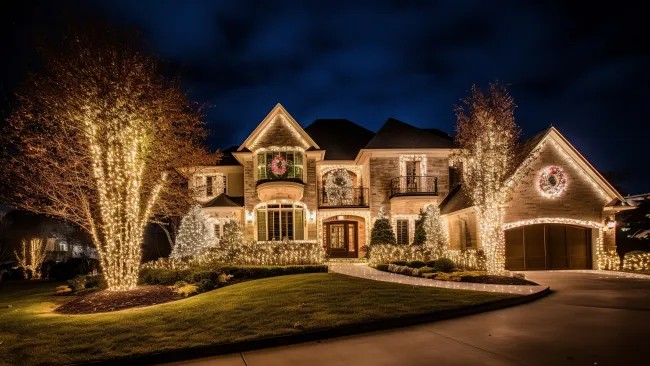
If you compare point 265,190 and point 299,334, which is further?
point 265,190

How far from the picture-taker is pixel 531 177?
2092cm

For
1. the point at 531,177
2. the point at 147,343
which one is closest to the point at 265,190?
the point at 531,177

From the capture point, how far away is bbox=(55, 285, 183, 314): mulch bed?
477 inches

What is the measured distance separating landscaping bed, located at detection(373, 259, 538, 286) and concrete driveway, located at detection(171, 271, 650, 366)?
4.60 metres

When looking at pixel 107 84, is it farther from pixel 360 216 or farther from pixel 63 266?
pixel 360 216

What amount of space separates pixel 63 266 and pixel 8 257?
1018cm

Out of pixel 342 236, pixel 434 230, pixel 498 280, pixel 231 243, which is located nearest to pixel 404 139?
pixel 434 230

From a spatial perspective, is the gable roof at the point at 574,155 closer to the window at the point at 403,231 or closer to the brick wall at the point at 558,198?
the brick wall at the point at 558,198

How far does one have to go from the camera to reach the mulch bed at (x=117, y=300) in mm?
12125

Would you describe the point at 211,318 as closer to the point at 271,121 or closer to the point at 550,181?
the point at 550,181

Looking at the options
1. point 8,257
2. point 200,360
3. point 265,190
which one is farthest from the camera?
point 8,257

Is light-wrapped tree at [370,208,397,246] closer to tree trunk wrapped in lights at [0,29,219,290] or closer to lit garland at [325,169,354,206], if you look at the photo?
lit garland at [325,169,354,206]

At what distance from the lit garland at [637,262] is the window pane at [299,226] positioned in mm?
16434

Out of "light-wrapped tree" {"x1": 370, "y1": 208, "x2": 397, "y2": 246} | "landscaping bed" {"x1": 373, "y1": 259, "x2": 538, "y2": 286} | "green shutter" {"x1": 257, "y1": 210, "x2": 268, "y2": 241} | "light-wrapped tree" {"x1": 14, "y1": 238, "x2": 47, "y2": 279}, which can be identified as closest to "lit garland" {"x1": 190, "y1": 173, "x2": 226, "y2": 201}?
"green shutter" {"x1": 257, "y1": 210, "x2": 268, "y2": 241}
